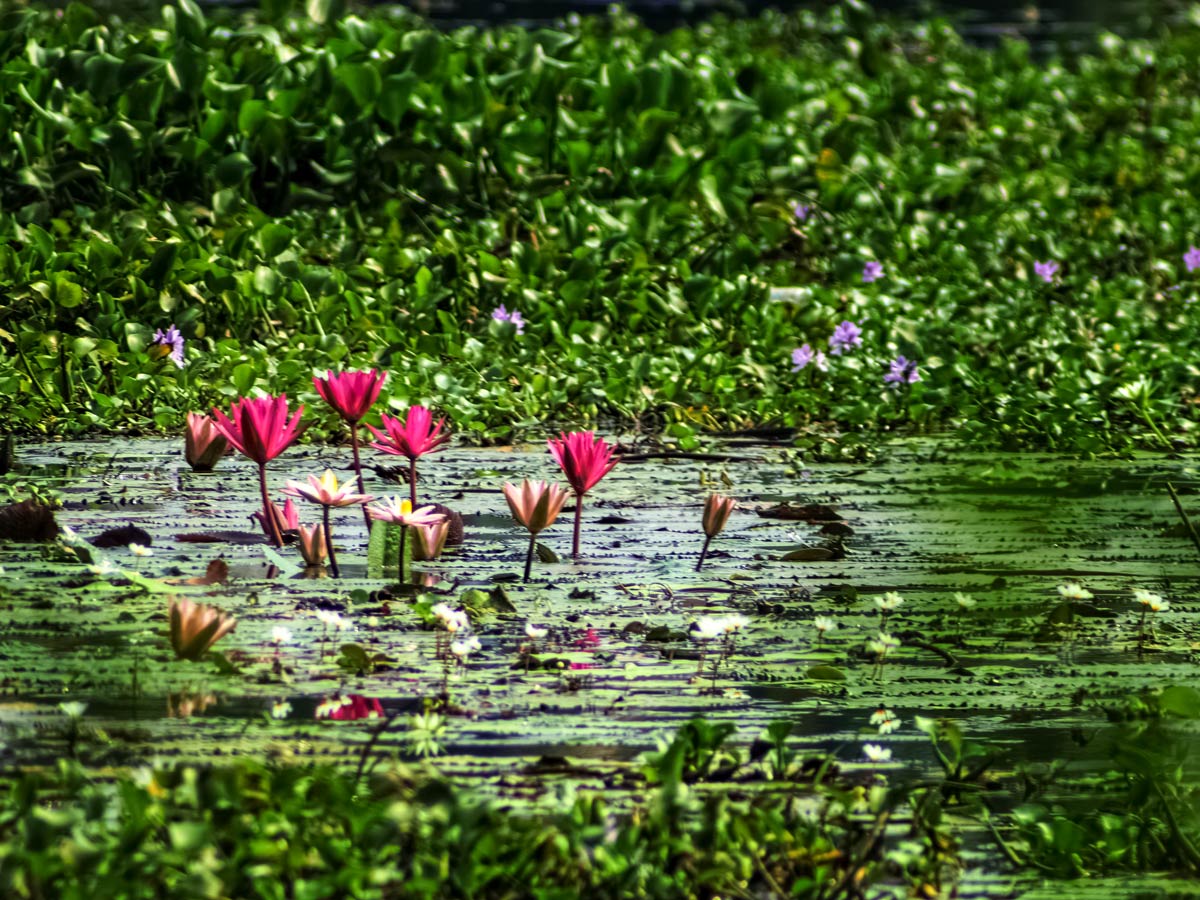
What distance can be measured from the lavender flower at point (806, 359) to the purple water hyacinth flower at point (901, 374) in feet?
0.53

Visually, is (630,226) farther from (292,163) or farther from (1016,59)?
(1016,59)

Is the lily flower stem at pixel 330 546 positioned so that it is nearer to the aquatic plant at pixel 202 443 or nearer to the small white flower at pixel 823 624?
the aquatic plant at pixel 202 443

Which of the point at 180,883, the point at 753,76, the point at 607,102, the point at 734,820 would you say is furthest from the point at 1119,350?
the point at 180,883

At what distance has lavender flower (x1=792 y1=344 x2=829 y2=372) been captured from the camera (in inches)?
170

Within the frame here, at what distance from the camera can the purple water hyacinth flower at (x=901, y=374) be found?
4.25m

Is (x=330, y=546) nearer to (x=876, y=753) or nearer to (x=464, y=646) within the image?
(x=464, y=646)

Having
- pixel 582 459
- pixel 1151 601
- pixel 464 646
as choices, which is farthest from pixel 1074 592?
pixel 464 646

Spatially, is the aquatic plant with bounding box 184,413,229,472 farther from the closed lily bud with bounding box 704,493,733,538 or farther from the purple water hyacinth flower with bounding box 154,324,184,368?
the closed lily bud with bounding box 704,493,733,538

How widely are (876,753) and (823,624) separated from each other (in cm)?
45

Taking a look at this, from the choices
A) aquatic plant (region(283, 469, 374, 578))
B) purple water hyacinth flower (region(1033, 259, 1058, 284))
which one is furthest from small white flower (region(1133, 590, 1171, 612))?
purple water hyacinth flower (region(1033, 259, 1058, 284))

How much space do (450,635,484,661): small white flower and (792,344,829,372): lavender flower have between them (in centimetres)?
195

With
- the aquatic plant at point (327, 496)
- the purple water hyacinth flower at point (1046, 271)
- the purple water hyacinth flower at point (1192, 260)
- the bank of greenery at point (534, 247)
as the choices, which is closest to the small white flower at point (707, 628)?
the aquatic plant at point (327, 496)

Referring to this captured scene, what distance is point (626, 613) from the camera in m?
2.74

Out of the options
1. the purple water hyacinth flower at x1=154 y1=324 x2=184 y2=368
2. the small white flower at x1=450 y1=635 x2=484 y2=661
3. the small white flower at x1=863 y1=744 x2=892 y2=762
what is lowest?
the purple water hyacinth flower at x1=154 y1=324 x2=184 y2=368
